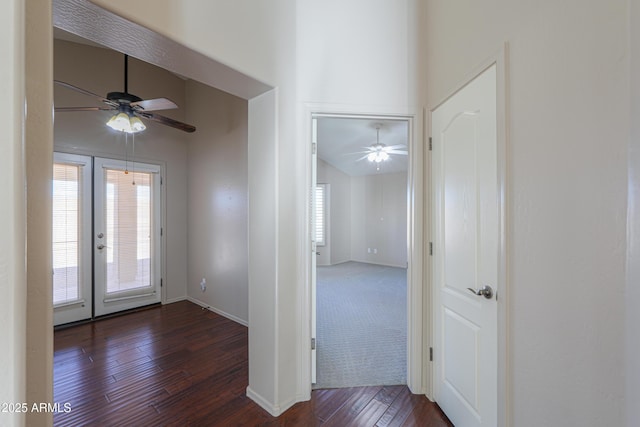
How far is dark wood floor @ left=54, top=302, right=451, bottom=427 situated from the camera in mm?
1753

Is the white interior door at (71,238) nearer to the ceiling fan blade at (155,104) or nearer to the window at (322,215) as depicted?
the ceiling fan blade at (155,104)

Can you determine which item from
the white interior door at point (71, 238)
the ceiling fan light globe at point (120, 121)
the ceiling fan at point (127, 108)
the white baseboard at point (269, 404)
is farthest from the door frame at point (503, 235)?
the white interior door at point (71, 238)

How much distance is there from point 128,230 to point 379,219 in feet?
18.8

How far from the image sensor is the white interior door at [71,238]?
3.15 m

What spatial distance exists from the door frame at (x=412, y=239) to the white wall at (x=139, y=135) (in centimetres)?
291

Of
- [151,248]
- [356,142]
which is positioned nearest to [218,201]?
[151,248]

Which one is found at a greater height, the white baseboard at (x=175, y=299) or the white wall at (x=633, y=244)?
the white wall at (x=633, y=244)

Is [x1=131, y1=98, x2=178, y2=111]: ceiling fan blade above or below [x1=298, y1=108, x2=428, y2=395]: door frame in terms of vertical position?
above

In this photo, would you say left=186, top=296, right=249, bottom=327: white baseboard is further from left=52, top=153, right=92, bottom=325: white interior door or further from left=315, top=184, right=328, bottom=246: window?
left=315, top=184, right=328, bottom=246: window

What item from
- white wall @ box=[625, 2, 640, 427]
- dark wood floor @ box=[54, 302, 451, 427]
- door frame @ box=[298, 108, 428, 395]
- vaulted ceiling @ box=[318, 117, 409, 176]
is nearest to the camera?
white wall @ box=[625, 2, 640, 427]

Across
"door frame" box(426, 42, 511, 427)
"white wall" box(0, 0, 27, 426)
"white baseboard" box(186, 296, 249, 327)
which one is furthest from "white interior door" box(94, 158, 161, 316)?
"door frame" box(426, 42, 511, 427)

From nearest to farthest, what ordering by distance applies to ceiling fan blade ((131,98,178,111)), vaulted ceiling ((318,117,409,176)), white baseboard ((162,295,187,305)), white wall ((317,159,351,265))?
ceiling fan blade ((131,98,178,111)) < white baseboard ((162,295,187,305)) < vaulted ceiling ((318,117,409,176)) < white wall ((317,159,351,265))

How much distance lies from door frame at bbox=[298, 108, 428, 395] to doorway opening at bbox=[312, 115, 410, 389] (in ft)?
0.18

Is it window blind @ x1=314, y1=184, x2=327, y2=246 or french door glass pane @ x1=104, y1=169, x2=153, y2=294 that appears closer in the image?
french door glass pane @ x1=104, y1=169, x2=153, y2=294
